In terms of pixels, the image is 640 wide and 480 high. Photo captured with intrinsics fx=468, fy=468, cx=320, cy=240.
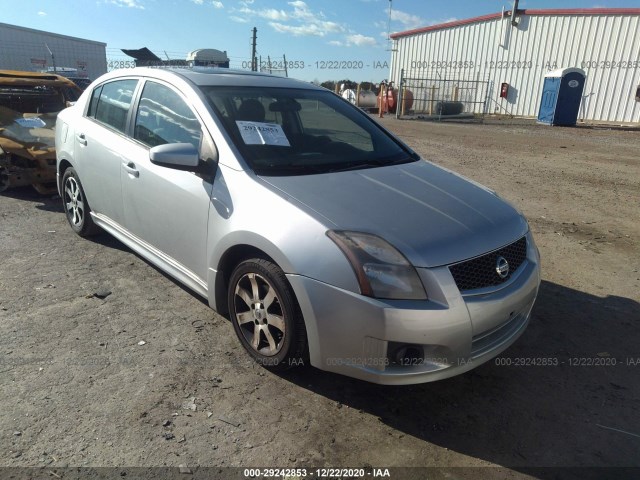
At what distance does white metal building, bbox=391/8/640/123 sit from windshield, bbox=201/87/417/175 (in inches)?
808

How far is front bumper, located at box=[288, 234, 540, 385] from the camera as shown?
2.24 m

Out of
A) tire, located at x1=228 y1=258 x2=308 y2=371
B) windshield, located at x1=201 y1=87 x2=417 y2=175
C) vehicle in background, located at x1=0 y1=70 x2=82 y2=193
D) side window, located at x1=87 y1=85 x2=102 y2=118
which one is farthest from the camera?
vehicle in background, located at x1=0 y1=70 x2=82 y2=193

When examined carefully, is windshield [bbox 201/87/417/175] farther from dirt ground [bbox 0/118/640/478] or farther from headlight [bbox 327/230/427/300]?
dirt ground [bbox 0/118/640/478]

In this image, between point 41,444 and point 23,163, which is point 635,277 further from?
point 23,163

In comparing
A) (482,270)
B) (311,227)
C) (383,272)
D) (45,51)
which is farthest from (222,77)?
(45,51)

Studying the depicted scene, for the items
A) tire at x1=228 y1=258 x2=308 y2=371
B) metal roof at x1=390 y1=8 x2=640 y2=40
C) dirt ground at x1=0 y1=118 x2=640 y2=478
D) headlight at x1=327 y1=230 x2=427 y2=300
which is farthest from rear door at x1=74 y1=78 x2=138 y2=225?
metal roof at x1=390 y1=8 x2=640 y2=40

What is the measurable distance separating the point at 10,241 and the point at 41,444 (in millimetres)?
3264

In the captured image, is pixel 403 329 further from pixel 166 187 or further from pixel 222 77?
pixel 222 77

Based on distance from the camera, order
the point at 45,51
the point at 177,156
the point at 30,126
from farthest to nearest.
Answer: the point at 45,51 < the point at 30,126 < the point at 177,156

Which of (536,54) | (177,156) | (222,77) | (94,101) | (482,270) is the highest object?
(536,54)

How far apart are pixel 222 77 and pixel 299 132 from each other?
0.75 m

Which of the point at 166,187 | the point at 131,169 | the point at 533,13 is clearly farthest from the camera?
the point at 533,13

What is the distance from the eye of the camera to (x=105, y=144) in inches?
155

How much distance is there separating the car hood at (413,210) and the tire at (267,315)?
0.45 m
